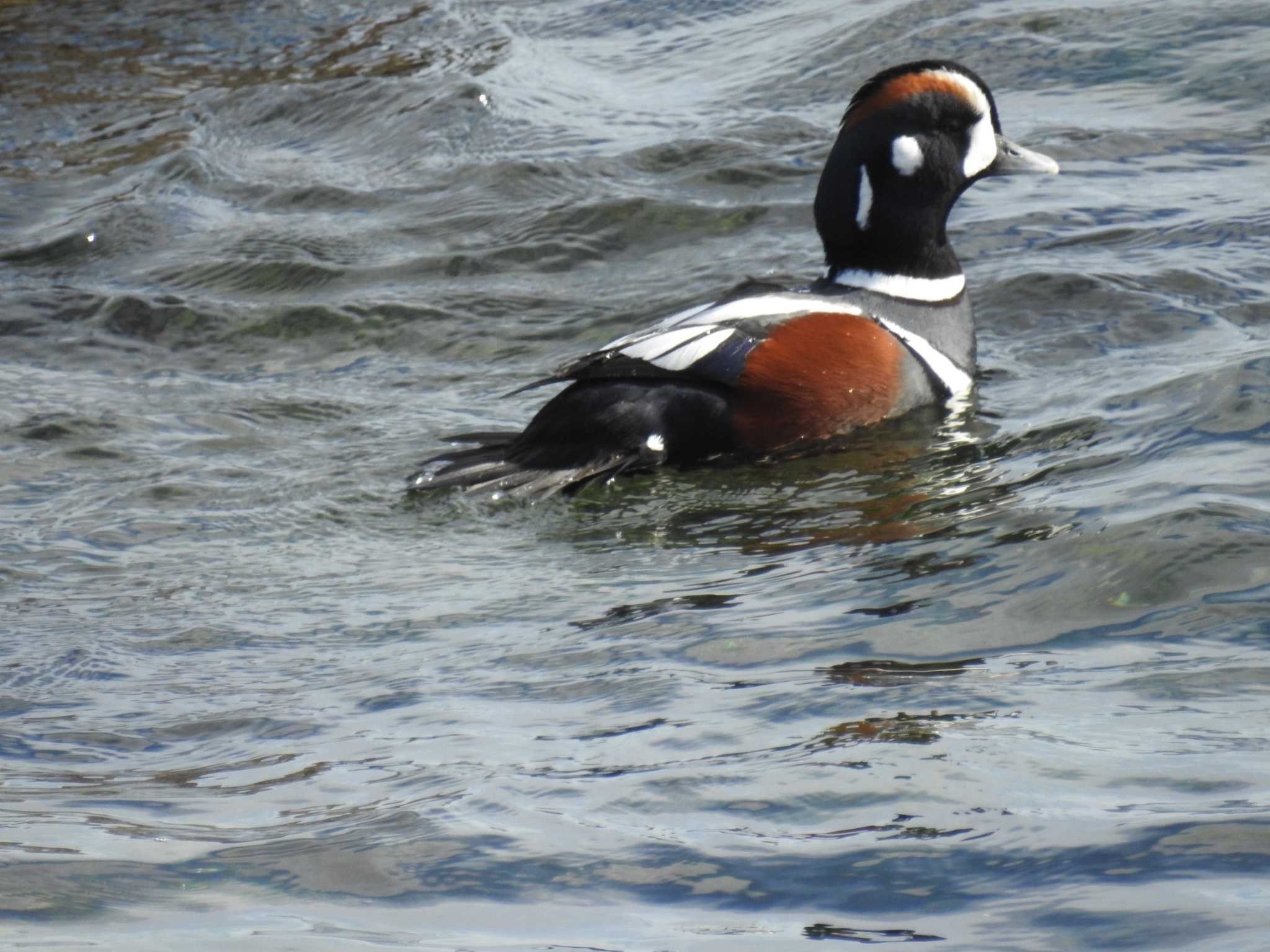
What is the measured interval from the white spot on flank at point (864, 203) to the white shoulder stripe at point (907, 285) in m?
0.18

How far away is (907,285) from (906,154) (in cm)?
49

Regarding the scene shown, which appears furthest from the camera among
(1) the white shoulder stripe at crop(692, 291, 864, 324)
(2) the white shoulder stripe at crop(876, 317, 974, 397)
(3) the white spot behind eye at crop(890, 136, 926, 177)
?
(3) the white spot behind eye at crop(890, 136, 926, 177)

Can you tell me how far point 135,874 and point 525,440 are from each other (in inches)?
127

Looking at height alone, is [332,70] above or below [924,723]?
above

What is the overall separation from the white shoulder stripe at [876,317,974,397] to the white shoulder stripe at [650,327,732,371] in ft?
2.28

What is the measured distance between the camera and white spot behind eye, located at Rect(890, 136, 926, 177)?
6.65 m

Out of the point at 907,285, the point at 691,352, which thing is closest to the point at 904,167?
the point at 907,285

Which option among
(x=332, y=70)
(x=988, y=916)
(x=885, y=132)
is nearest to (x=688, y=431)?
(x=885, y=132)

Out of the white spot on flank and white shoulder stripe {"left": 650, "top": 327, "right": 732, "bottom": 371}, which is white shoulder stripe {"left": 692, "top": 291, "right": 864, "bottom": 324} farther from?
the white spot on flank

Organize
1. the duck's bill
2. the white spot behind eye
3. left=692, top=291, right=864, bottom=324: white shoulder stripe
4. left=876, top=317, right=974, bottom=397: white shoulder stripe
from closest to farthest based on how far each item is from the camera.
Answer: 1. left=692, top=291, right=864, bottom=324: white shoulder stripe
2. left=876, top=317, right=974, bottom=397: white shoulder stripe
3. the white spot behind eye
4. the duck's bill

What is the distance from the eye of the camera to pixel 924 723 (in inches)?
138

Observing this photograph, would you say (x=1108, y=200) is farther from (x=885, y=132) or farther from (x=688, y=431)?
(x=688, y=431)

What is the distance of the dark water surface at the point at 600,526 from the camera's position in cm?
291

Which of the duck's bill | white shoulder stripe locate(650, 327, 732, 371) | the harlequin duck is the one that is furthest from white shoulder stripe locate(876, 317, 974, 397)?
the duck's bill
